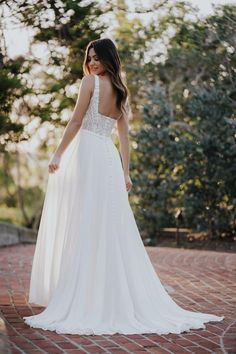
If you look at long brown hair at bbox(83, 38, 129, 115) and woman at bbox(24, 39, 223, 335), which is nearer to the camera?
woman at bbox(24, 39, 223, 335)

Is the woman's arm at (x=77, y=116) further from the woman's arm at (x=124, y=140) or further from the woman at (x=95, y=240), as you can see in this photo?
the woman's arm at (x=124, y=140)

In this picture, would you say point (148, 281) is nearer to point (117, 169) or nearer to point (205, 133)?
point (117, 169)

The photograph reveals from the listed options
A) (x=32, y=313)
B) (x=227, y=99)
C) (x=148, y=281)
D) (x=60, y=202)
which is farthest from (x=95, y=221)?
(x=227, y=99)

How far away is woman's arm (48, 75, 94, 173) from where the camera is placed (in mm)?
4387

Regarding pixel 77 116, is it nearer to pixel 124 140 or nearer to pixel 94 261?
pixel 124 140

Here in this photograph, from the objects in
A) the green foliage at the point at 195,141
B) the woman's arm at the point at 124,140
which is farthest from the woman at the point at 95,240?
the green foliage at the point at 195,141

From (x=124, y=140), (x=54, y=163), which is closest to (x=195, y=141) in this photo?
(x=124, y=140)

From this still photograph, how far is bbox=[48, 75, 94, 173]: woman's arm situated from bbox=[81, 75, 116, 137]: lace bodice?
41 millimetres

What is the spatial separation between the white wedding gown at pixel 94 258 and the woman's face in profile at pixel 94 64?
101 millimetres

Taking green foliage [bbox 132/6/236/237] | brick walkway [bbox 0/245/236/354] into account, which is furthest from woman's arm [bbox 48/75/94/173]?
green foliage [bbox 132/6/236/237]

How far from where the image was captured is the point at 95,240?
437 cm

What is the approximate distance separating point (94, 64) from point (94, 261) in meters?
1.47

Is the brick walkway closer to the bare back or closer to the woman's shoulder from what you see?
the bare back

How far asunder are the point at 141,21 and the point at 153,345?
1020 cm
